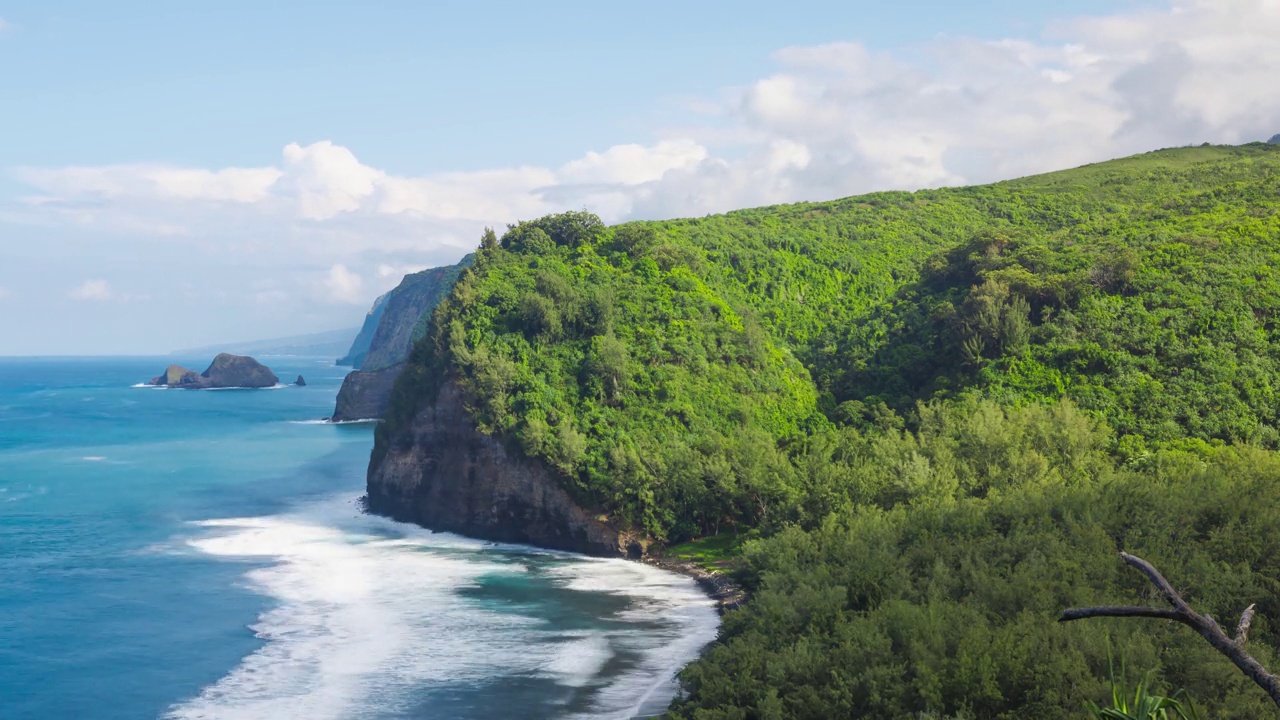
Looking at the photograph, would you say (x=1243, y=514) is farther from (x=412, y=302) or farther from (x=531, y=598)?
(x=412, y=302)

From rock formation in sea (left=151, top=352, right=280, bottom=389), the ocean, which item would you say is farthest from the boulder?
the ocean

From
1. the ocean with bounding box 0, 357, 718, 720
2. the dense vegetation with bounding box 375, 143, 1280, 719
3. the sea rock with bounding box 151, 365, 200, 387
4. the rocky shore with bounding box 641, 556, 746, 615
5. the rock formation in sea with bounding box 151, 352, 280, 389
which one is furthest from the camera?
the sea rock with bounding box 151, 365, 200, 387

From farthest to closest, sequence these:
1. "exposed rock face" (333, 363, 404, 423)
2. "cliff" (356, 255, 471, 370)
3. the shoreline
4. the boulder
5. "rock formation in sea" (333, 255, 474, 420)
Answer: the boulder → "cliff" (356, 255, 471, 370) → "rock formation in sea" (333, 255, 474, 420) → "exposed rock face" (333, 363, 404, 423) → the shoreline

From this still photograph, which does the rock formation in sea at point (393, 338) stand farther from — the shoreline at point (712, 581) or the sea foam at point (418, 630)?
the shoreline at point (712, 581)

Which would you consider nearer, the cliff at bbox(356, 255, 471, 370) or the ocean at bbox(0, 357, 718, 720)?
the ocean at bbox(0, 357, 718, 720)

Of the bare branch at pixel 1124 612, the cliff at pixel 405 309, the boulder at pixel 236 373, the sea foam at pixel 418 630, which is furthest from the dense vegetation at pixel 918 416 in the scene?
the boulder at pixel 236 373

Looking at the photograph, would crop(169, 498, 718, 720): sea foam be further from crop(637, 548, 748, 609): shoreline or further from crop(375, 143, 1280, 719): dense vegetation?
crop(375, 143, 1280, 719): dense vegetation

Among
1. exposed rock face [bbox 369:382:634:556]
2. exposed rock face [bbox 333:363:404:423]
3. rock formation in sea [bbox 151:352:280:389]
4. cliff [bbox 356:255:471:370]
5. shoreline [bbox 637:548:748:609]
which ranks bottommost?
shoreline [bbox 637:548:748:609]
